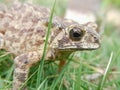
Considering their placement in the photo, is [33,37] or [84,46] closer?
[84,46]

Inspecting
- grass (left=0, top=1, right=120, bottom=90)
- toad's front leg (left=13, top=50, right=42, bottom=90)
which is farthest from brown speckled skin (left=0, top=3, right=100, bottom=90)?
grass (left=0, top=1, right=120, bottom=90)

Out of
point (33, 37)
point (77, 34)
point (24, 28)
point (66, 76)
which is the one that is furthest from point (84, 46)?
point (24, 28)

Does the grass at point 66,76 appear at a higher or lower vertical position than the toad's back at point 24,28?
lower

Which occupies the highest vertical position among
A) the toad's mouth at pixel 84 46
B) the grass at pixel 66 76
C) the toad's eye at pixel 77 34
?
the toad's eye at pixel 77 34

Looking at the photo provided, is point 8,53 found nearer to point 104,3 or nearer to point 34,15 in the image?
point 34,15

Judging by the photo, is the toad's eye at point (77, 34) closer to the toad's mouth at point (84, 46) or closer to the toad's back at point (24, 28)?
the toad's mouth at point (84, 46)

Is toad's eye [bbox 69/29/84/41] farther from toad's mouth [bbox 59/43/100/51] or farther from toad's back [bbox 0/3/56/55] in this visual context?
toad's back [bbox 0/3/56/55]

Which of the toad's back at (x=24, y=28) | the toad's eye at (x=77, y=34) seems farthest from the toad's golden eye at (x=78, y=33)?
the toad's back at (x=24, y=28)

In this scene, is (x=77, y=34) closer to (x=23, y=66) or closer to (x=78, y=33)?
(x=78, y=33)
